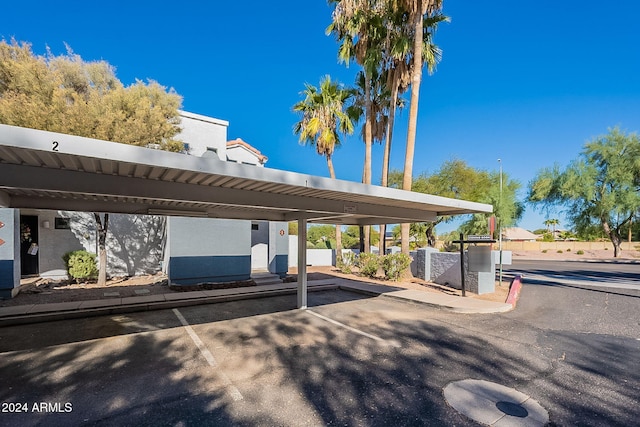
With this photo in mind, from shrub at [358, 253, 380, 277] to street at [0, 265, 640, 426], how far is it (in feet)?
20.4

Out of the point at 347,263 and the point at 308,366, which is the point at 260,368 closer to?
the point at 308,366

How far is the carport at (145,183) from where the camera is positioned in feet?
10.3

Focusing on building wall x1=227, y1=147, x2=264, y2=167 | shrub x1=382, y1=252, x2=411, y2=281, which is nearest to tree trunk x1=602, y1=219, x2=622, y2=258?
shrub x1=382, y1=252, x2=411, y2=281

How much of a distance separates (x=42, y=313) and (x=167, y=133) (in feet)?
25.7

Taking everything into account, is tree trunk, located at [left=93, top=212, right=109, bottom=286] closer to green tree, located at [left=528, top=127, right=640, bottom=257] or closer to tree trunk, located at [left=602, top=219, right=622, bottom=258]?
green tree, located at [left=528, top=127, right=640, bottom=257]

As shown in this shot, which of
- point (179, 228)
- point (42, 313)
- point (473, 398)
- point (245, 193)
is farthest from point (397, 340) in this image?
point (179, 228)

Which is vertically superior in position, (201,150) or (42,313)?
(201,150)

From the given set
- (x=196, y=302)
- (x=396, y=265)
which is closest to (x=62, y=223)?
(x=196, y=302)

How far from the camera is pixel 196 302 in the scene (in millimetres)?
9031

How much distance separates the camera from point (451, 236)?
4038cm

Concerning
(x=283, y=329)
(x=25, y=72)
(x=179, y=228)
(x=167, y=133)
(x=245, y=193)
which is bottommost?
(x=283, y=329)

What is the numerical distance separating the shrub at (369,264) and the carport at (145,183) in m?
6.84

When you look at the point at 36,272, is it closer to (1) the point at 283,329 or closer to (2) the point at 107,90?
(2) the point at 107,90

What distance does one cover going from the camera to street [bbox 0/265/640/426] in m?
3.41
